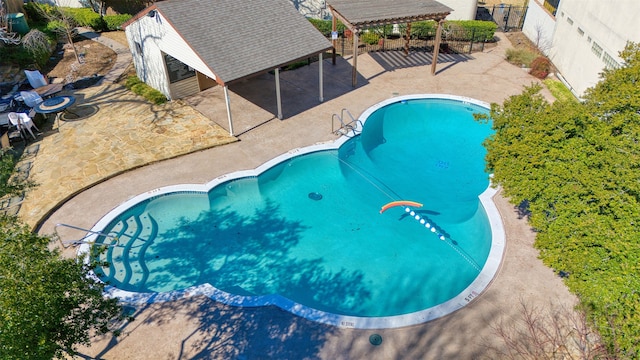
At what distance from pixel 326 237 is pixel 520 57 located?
20288 millimetres

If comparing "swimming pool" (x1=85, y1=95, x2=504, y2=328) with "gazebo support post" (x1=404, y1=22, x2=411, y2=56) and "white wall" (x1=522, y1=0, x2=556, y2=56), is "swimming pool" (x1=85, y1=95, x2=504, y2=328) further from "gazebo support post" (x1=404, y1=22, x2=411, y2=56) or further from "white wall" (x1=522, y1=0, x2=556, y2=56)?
"white wall" (x1=522, y1=0, x2=556, y2=56)

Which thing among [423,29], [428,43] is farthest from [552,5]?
[423,29]

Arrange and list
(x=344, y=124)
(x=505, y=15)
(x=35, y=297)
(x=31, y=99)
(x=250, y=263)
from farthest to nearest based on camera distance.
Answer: (x=505, y=15) → (x=344, y=124) → (x=31, y=99) → (x=250, y=263) → (x=35, y=297)

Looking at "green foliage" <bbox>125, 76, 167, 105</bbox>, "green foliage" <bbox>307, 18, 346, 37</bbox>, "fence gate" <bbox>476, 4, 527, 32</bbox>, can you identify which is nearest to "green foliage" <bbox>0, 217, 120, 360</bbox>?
"green foliage" <bbox>125, 76, 167, 105</bbox>

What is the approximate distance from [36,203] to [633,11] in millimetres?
26923

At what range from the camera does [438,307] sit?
1266 centimetres

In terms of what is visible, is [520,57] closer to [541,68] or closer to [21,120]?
[541,68]

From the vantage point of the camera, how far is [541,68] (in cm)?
2606

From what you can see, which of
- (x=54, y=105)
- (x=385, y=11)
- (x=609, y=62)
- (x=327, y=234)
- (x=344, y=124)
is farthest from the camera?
(x=385, y=11)

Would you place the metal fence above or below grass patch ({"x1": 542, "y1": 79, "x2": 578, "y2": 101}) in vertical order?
above

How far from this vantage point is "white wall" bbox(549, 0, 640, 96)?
20.2m

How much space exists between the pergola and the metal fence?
3.93 metres

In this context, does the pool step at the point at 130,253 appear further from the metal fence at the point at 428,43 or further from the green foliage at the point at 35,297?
the metal fence at the point at 428,43

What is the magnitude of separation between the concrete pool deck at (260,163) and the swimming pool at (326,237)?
1.73ft
